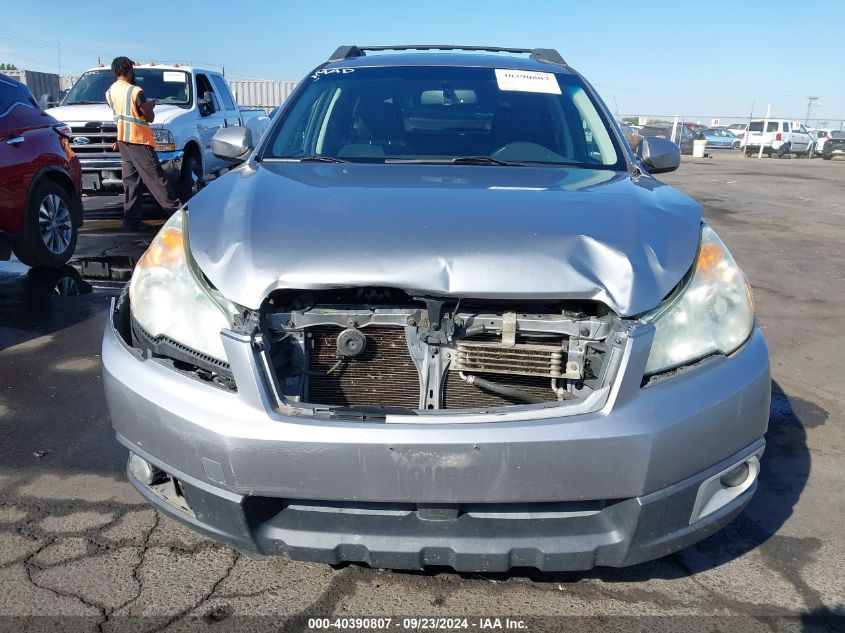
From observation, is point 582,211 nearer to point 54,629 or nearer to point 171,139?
point 54,629

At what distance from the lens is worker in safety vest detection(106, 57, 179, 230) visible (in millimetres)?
8305

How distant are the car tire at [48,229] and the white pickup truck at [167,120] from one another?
8.75ft

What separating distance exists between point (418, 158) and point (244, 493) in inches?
69.3

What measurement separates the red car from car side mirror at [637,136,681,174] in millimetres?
4888

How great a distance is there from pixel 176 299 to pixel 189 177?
8756 millimetres

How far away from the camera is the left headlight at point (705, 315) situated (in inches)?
79.3

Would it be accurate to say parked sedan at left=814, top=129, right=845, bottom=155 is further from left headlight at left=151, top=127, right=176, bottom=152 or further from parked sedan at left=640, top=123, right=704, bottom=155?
left headlight at left=151, top=127, right=176, bottom=152

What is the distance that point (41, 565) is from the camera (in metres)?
2.38

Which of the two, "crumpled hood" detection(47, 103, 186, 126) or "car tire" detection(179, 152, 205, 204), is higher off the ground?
"crumpled hood" detection(47, 103, 186, 126)

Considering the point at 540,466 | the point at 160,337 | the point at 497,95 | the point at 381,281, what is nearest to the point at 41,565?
the point at 160,337

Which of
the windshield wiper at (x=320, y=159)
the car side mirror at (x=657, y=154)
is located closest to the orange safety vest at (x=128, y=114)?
the windshield wiper at (x=320, y=159)

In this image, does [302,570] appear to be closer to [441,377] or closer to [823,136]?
[441,377]

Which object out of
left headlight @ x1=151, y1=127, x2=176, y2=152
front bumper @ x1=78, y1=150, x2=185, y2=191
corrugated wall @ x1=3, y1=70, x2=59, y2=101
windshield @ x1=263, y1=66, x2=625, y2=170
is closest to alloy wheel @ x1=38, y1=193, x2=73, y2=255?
front bumper @ x1=78, y1=150, x2=185, y2=191

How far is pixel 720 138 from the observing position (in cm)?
4175
